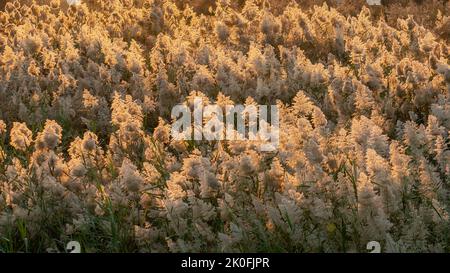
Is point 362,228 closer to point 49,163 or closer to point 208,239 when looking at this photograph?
point 208,239

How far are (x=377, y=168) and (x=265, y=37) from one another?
5020 millimetres

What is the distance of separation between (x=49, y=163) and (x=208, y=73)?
2.33 meters

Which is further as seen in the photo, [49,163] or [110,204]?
[49,163]

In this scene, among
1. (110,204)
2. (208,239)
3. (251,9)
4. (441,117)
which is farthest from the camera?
(251,9)

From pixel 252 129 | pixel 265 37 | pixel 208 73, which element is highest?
pixel 265 37

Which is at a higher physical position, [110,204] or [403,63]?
[403,63]

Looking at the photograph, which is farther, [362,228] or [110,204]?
[110,204]

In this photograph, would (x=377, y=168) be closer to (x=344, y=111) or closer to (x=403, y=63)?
(x=344, y=111)

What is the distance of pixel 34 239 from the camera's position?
14.4 ft
